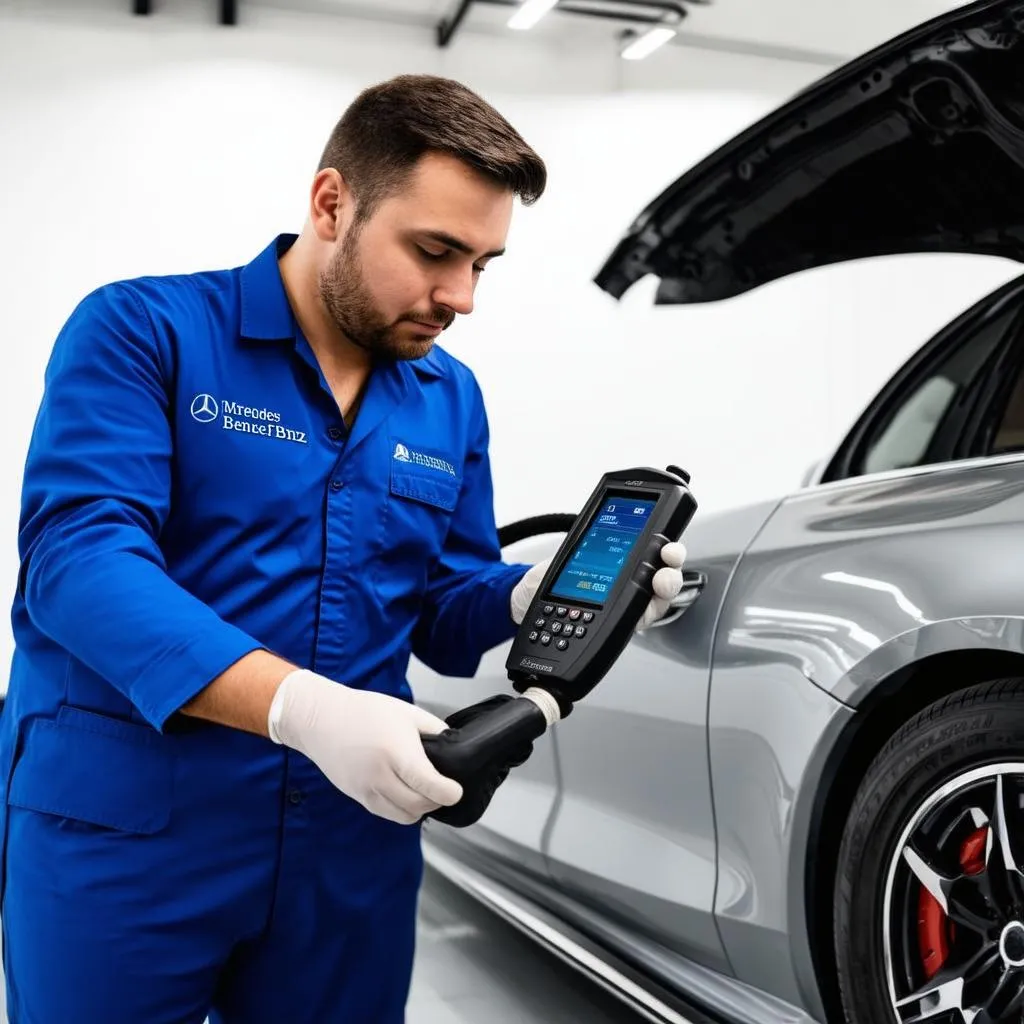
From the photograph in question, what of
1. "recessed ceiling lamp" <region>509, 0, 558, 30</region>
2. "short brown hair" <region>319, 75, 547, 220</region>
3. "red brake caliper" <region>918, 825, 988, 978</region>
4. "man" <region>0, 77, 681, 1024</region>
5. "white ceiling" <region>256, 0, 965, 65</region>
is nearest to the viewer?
"man" <region>0, 77, 681, 1024</region>

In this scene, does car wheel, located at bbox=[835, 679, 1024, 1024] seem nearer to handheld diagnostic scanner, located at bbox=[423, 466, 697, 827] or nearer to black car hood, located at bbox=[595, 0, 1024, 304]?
handheld diagnostic scanner, located at bbox=[423, 466, 697, 827]

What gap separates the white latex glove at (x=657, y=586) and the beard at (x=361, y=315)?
31 centimetres

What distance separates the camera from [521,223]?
7.28 m

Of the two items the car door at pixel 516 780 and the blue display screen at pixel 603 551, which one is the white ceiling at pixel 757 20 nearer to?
the car door at pixel 516 780

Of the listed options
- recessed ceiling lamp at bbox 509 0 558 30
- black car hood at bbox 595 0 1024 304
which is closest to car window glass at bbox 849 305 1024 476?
black car hood at bbox 595 0 1024 304

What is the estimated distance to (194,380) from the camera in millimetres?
1235

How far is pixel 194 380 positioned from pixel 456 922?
191 cm

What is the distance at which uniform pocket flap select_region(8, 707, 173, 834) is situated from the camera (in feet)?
3.86

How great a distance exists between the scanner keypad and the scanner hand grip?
129 millimetres

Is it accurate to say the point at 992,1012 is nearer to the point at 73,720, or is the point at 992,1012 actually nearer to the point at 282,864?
the point at 282,864

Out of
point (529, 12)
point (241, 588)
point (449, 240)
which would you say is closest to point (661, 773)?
point (241, 588)

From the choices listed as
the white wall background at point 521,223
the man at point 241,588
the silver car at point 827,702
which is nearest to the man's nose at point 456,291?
the man at point 241,588

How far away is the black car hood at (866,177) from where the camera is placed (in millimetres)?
1502

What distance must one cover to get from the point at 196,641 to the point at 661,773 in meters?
0.93
